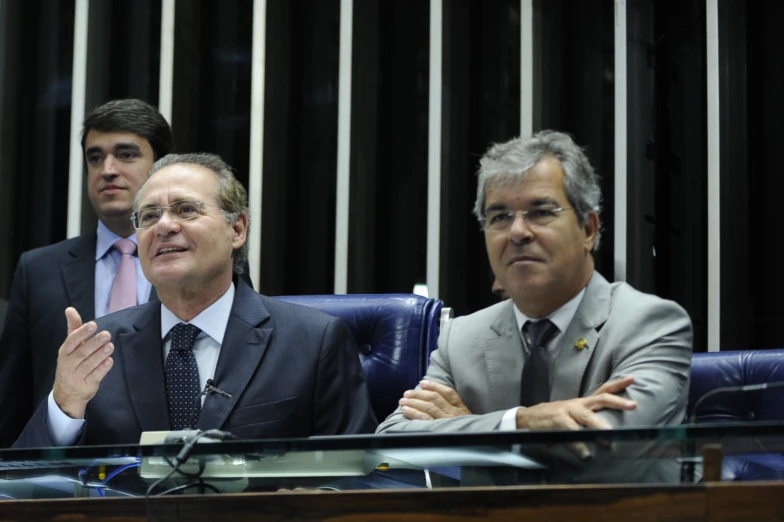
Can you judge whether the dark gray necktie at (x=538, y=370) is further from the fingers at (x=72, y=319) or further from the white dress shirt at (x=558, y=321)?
the fingers at (x=72, y=319)

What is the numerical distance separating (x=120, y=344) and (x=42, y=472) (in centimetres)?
107

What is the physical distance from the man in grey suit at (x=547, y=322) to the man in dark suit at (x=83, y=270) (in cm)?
111

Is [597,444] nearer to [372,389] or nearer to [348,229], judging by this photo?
[372,389]

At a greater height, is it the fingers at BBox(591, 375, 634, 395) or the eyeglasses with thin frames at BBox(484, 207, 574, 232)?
the eyeglasses with thin frames at BBox(484, 207, 574, 232)

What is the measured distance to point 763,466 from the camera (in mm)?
1133

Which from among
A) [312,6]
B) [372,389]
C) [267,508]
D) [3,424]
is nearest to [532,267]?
[372,389]

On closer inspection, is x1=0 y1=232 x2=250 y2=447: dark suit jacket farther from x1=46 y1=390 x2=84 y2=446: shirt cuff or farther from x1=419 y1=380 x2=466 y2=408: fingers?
x1=419 y1=380 x2=466 y2=408: fingers

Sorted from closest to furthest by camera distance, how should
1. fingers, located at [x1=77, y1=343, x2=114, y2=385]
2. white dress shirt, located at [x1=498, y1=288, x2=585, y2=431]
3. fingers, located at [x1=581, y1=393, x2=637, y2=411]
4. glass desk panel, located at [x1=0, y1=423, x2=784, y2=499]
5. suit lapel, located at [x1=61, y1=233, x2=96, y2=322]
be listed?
glass desk panel, located at [x1=0, y1=423, x2=784, y2=499]
fingers, located at [x1=581, y1=393, x2=637, y2=411]
fingers, located at [x1=77, y1=343, x2=114, y2=385]
white dress shirt, located at [x1=498, y1=288, x2=585, y2=431]
suit lapel, located at [x1=61, y1=233, x2=96, y2=322]

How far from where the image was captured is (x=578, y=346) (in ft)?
6.95

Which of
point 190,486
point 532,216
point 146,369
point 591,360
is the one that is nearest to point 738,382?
point 591,360

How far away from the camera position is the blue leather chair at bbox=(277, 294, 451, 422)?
255cm

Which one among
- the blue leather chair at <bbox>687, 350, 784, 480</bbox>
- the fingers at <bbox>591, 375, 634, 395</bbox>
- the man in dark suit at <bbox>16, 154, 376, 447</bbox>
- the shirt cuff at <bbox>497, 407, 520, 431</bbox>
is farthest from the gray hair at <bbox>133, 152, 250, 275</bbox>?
the blue leather chair at <bbox>687, 350, 784, 480</bbox>

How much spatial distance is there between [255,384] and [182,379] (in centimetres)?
16

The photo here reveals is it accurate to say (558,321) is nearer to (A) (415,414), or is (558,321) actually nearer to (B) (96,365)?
(A) (415,414)
